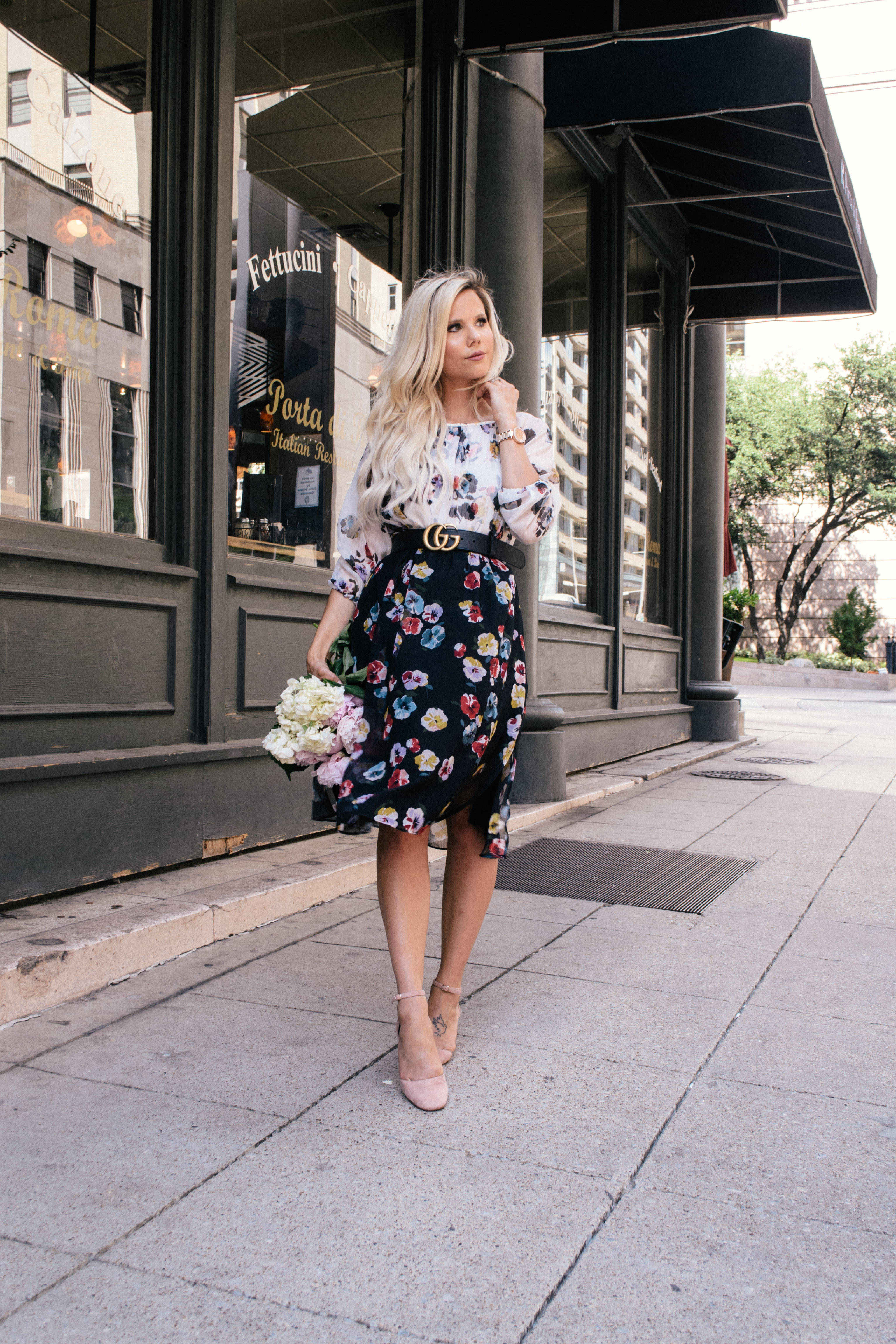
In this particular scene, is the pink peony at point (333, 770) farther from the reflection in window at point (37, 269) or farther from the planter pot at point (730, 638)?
the planter pot at point (730, 638)

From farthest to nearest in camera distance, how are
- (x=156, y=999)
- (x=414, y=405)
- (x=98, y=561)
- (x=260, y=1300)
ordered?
(x=98, y=561) → (x=156, y=999) → (x=414, y=405) → (x=260, y=1300)

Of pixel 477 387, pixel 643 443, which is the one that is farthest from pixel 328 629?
pixel 643 443

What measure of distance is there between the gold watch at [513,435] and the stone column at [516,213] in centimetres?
340

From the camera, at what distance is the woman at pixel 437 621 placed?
2.49 m

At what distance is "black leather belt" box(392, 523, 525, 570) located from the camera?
255cm

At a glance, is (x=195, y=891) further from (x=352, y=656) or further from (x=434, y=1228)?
(x=434, y=1228)

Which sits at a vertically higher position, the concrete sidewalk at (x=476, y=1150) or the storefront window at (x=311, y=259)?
the storefront window at (x=311, y=259)

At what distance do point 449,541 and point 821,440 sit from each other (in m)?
34.5

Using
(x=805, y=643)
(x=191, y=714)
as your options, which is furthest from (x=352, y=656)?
(x=805, y=643)

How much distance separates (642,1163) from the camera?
85.2 inches

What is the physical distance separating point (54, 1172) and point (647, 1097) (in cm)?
127

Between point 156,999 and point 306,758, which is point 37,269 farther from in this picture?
point 156,999

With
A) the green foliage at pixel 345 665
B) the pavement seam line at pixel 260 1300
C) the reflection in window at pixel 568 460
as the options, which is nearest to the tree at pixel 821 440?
the reflection in window at pixel 568 460

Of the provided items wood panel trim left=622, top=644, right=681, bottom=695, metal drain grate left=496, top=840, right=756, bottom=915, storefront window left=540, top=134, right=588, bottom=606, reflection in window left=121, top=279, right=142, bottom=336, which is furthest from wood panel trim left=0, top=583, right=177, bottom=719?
wood panel trim left=622, top=644, right=681, bottom=695
